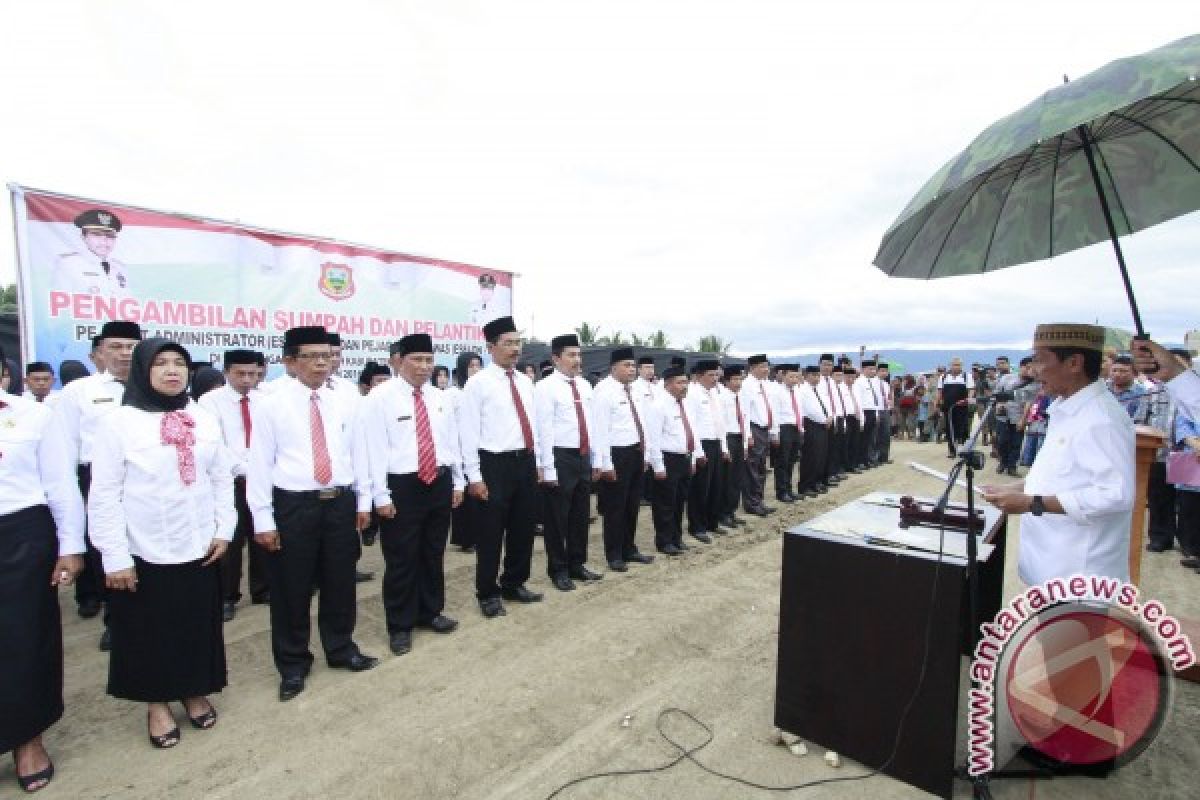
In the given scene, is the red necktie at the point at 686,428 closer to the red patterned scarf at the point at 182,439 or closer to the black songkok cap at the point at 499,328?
the black songkok cap at the point at 499,328

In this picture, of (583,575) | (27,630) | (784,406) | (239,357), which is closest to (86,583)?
(239,357)

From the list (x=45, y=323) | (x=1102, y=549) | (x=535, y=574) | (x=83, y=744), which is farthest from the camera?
(x=535, y=574)

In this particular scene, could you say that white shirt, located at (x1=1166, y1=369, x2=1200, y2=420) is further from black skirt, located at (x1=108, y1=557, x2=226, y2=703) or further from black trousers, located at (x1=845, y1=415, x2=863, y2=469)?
black trousers, located at (x1=845, y1=415, x2=863, y2=469)

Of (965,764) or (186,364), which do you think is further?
(186,364)

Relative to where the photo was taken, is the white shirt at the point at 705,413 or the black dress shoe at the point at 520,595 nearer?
the black dress shoe at the point at 520,595

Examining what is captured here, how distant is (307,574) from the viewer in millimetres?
3318

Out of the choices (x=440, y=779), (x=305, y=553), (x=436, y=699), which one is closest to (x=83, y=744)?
(x=305, y=553)

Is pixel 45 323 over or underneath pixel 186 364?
over

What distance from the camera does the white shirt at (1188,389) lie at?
2.53 metres

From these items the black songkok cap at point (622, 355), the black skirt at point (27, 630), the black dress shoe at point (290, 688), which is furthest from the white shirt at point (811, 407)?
the black skirt at point (27, 630)

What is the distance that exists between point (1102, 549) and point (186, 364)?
166 inches

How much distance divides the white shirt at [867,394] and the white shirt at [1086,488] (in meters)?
8.82

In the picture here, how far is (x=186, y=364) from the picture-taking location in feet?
9.55

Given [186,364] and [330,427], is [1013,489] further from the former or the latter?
[186,364]
